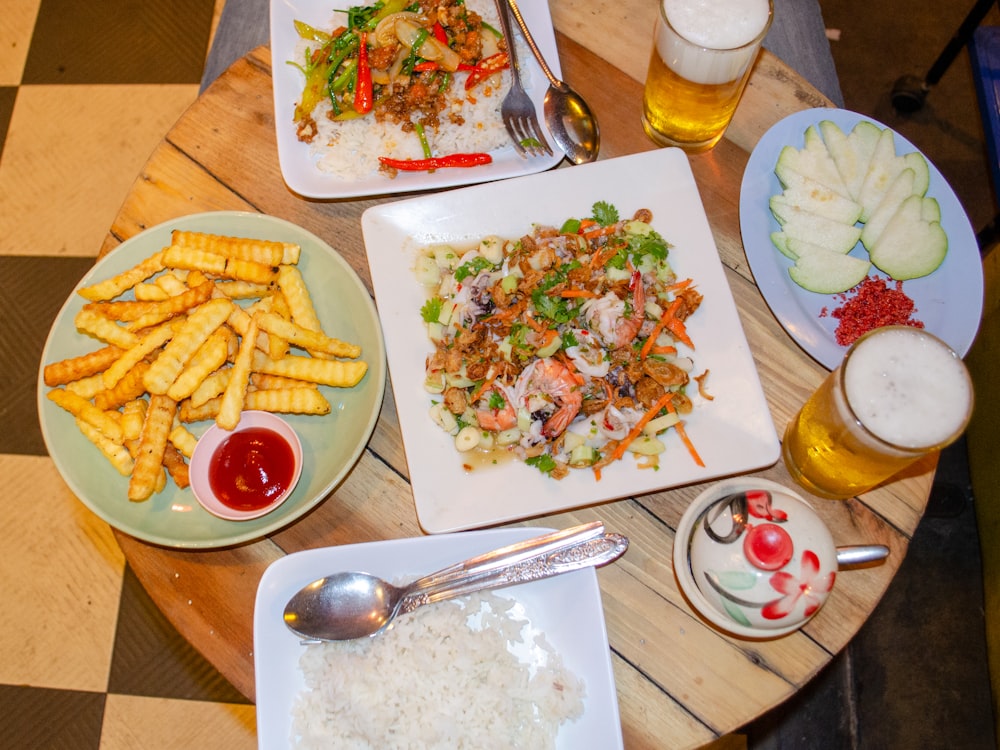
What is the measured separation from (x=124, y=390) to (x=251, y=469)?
1.36ft

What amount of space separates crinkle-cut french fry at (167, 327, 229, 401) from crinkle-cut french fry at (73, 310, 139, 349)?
0.19m

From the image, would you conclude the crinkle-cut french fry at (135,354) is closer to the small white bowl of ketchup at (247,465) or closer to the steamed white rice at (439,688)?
the small white bowl of ketchup at (247,465)

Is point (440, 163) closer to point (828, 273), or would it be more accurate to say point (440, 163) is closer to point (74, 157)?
point (828, 273)

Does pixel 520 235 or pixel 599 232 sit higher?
pixel 599 232

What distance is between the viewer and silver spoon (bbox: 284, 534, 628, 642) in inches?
78.1

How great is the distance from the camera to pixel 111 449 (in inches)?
84.1

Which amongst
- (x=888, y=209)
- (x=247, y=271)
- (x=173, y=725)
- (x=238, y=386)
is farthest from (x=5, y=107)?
(x=888, y=209)

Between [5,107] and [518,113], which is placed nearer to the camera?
[518,113]

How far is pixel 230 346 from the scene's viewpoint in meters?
2.26

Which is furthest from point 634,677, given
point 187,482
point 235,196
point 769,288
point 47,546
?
point 47,546

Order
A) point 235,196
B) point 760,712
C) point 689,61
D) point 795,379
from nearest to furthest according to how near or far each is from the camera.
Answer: point 760,712, point 689,61, point 795,379, point 235,196

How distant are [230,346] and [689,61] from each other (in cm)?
153

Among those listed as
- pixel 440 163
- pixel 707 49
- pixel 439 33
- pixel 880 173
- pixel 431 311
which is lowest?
pixel 431 311

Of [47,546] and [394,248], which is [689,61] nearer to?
[394,248]
